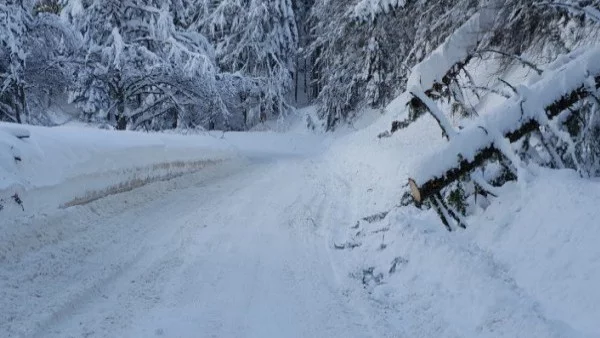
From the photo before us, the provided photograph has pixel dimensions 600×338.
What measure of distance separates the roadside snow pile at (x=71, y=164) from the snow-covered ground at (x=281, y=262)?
38 mm

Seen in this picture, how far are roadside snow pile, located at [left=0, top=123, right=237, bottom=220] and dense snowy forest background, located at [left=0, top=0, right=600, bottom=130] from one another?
4.25m

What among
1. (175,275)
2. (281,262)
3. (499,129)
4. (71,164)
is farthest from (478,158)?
(71,164)

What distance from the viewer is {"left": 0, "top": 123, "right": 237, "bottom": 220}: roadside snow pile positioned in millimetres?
6473

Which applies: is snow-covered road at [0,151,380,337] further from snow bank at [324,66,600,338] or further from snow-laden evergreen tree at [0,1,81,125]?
snow-laden evergreen tree at [0,1,81,125]

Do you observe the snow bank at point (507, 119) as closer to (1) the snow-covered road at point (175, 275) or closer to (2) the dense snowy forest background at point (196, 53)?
(2) the dense snowy forest background at point (196, 53)

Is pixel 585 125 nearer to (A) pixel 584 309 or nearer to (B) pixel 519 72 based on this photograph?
(A) pixel 584 309

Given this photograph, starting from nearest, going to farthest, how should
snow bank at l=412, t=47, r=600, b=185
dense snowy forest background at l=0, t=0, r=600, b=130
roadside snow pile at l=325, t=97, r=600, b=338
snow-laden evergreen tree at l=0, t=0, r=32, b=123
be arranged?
roadside snow pile at l=325, t=97, r=600, b=338
snow bank at l=412, t=47, r=600, b=185
dense snowy forest background at l=0, t=0, r=600, b=130
snow-laden evergreen tree at l=0, t=0, r=32, b=123

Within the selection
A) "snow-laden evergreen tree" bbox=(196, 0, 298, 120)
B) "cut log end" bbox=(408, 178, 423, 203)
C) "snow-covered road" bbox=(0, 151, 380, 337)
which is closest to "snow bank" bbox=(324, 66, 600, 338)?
"cut log end" bbox=(408, 178, 423, 203)

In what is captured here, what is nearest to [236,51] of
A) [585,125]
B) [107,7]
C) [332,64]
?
[332,64]

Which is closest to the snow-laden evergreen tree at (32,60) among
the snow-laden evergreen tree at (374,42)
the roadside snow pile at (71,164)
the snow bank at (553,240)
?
the roadside snow pile at (71,164)

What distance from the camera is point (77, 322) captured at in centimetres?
439

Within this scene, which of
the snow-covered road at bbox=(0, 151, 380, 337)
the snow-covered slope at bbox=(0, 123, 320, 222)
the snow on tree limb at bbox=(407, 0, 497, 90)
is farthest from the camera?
the snow on tree limb at bbox=(407, 0, 497, 90)

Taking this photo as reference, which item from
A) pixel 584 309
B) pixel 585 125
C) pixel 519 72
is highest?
pixel 519 72

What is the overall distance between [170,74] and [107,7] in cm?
320
